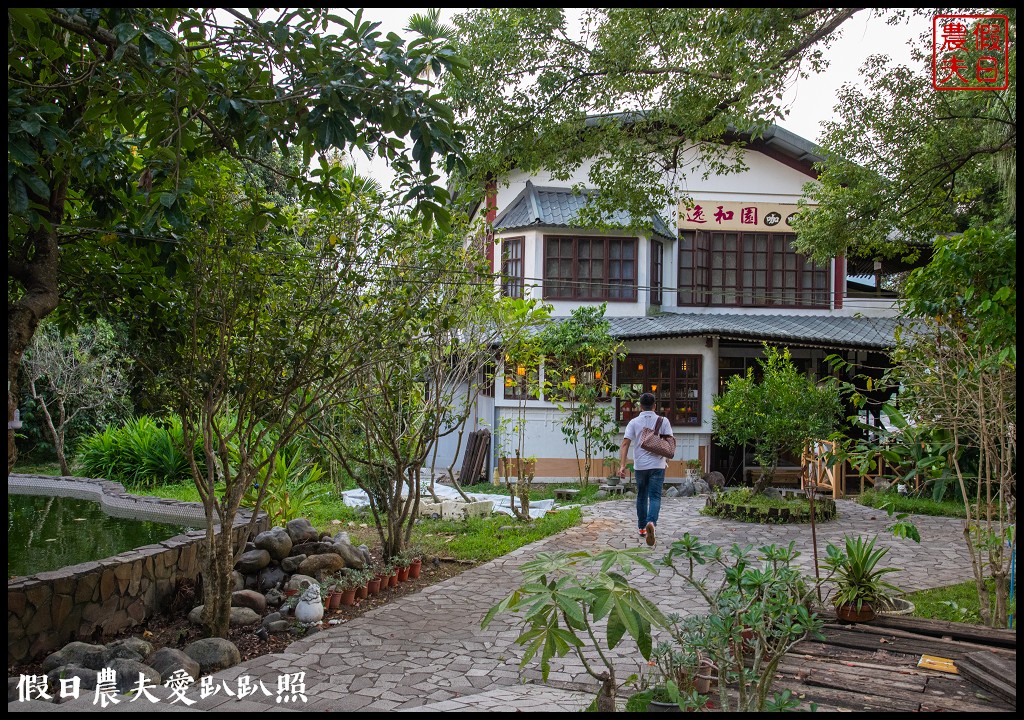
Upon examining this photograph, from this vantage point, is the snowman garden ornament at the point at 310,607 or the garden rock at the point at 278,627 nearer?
the garden rock at the point at 278,627

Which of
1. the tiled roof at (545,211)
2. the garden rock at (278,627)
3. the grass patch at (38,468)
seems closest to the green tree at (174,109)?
the garden rock at (278,627)

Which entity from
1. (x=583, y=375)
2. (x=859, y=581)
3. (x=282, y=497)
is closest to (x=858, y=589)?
(x=859, y=581)

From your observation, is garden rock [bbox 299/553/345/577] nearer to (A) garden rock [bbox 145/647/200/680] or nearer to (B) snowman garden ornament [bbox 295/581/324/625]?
(B) snowman garden ornament [bbox 295/581/324/625]

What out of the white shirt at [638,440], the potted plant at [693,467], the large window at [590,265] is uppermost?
the large window at [590,265]

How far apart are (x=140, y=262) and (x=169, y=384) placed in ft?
3.44

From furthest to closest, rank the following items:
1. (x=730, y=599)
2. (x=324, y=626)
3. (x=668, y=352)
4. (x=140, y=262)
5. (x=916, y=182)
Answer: (x=668, y=352), (x=916, y=182), (x=324, y=626), (x=140, y=262), (x=730, y=599)

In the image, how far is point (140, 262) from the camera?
20.5 ft

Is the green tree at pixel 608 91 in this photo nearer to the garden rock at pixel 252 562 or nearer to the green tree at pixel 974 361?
the green tree at pixel 974 361

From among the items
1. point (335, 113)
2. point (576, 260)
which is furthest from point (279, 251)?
point (576, 260)

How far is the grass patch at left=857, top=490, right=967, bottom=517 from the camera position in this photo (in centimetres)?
1305

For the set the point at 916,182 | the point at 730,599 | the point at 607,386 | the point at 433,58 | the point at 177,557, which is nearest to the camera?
the point at 730,599

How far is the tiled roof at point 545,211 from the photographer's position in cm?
1700

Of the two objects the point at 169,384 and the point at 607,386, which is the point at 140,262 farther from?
the point at 607,386

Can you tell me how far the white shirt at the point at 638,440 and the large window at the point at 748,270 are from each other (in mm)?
9020
